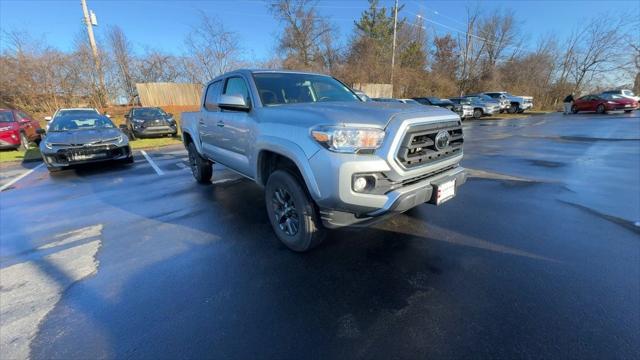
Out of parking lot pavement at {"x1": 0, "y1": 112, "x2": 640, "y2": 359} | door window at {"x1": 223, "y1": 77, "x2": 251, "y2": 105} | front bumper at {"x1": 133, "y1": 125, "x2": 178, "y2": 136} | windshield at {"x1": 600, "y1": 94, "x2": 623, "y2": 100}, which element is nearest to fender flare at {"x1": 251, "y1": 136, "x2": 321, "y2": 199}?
door window at {"x1": 223, "y1": 77, "x2": 251, "y2": 105}

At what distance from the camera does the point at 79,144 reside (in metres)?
7.05

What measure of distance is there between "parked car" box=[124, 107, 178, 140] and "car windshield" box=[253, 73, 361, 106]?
468 inches

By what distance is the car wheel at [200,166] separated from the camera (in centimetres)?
584

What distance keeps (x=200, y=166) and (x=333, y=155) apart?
4.29 meters

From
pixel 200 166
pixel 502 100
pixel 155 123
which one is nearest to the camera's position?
pixel 200 166

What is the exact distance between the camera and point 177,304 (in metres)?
2.43

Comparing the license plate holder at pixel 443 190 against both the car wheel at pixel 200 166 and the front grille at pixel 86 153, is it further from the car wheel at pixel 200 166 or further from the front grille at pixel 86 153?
the front grille at pixel 86 153

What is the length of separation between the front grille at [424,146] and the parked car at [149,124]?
45.3 ft

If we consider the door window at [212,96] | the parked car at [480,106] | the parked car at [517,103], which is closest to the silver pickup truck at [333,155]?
the door window at [212,96]

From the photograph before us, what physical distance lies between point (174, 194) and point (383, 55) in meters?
32.6

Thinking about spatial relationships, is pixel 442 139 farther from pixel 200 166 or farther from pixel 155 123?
pixel 155 123

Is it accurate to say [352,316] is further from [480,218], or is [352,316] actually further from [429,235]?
[480,218]

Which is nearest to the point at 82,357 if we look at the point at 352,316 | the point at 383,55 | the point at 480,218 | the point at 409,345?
the point at 352,316

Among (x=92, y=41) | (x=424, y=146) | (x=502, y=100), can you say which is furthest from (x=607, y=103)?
(x=92, y=41)
